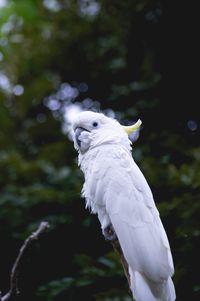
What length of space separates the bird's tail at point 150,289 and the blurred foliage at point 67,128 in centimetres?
91

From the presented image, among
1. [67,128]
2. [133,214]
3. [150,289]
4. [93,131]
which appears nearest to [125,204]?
[133,214]

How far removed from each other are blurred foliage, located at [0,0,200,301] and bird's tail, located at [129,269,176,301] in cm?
91

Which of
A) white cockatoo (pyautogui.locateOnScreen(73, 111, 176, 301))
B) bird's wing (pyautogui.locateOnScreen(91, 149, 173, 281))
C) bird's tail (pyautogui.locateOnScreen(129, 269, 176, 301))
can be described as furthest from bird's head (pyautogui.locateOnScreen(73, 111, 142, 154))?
bird's tail (pyautogui.locateOnScreen(129, 269, 176, 301))

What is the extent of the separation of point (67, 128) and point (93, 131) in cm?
281

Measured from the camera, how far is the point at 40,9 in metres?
5.86

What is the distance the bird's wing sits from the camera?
2.28 m

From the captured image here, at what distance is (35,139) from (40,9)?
1434mm

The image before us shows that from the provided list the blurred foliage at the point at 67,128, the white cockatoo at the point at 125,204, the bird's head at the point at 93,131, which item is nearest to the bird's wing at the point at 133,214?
the white cockatoo at the point at 125,204

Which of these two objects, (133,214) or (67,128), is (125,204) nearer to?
(133,214)

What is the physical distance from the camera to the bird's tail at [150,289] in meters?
2.26

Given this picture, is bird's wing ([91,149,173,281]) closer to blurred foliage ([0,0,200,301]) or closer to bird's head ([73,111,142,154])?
bird's head ([73,111,142,154])

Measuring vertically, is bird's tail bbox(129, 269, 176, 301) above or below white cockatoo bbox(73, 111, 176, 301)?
below

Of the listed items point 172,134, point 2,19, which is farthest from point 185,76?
point 2,19

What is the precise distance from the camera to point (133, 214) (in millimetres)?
2453
